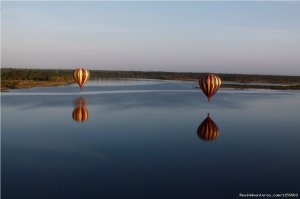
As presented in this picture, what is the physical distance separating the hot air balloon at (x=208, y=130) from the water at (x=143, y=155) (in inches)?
1.8

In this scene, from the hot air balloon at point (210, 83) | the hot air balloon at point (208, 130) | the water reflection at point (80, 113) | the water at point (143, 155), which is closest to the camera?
the water at point (143, 155)

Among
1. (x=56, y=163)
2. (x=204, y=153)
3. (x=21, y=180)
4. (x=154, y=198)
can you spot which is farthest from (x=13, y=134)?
(x=154, y=198)

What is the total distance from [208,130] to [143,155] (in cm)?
535

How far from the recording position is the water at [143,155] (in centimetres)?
862

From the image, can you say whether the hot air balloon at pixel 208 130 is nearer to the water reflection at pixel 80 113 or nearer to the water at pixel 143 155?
the water at pixel 143 155

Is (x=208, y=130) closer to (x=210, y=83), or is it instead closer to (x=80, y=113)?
(x=210, y=83)

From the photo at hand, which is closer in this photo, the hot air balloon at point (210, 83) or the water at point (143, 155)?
the water at point (143, 155)

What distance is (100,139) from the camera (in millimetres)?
13695

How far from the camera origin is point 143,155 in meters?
11.5

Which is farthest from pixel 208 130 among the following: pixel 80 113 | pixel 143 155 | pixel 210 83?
pixel 80 113

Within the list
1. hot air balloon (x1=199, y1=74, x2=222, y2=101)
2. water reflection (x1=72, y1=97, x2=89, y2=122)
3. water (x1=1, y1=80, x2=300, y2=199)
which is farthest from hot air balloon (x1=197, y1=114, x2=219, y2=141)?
water reflection (x1=72, y1=97, x2=89, y2=122)

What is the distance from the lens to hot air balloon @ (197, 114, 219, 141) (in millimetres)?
14719

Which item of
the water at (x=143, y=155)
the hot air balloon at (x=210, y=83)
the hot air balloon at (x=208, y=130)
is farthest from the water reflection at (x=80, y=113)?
the hot air balloon at (x=210, y=83)

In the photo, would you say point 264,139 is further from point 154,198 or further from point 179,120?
point 154,198
